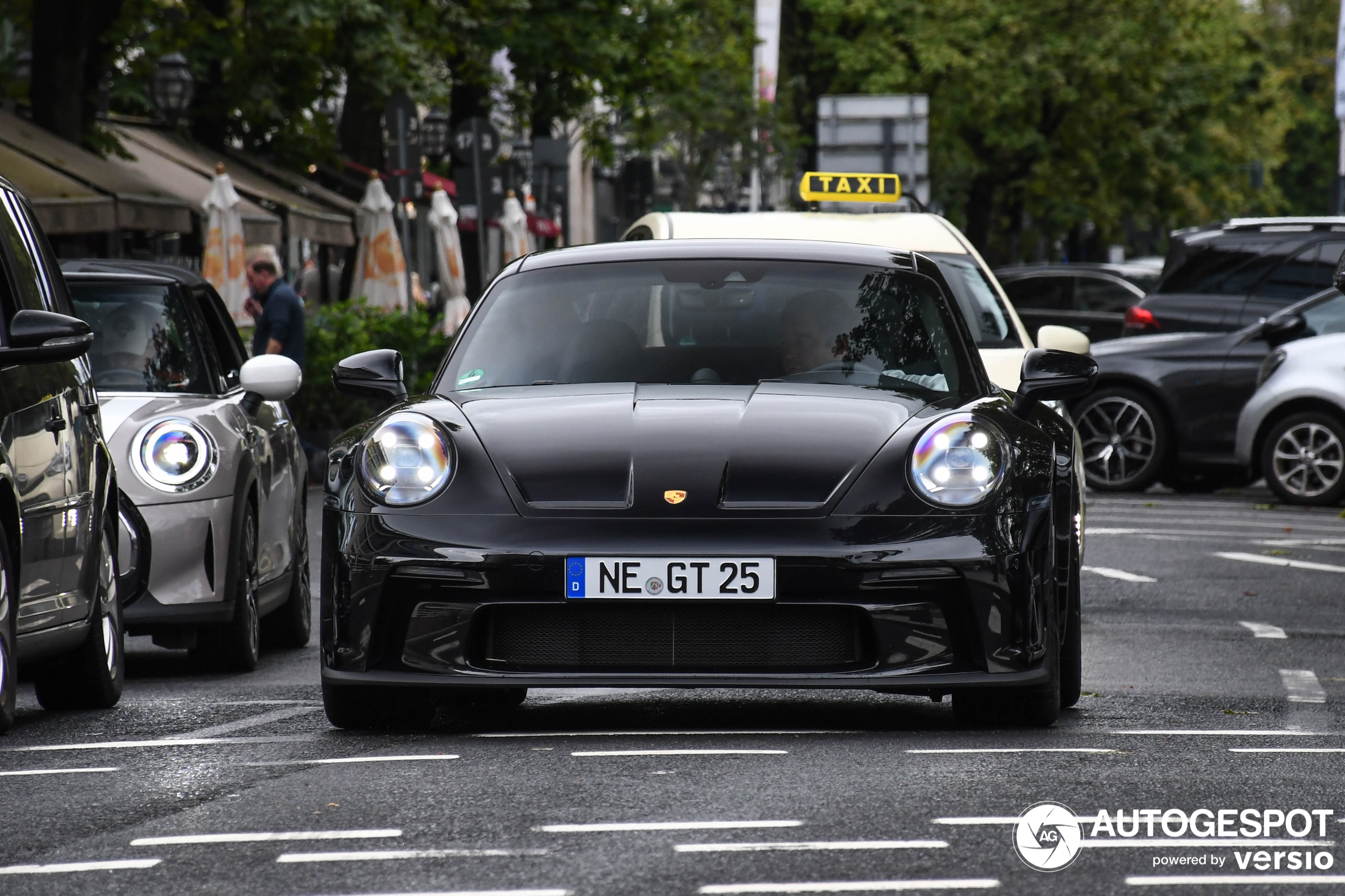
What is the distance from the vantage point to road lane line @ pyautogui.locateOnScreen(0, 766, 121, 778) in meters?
5.98

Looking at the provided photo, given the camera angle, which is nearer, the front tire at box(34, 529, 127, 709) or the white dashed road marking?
the front tire at box(34, 529, 127, 709)

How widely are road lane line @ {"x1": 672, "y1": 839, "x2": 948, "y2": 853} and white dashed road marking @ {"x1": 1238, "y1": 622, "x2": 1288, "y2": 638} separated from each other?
556 centimetres

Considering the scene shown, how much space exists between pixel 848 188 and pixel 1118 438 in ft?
12.4

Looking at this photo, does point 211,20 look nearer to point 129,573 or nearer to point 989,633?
point 129,573

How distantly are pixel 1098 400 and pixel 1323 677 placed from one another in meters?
11.0

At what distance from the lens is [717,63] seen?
168ft

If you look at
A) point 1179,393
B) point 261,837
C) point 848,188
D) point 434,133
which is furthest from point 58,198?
point 434,133

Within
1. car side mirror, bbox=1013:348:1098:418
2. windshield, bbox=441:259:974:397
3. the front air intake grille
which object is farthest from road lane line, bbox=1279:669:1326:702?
the front air intake grille

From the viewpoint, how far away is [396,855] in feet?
15.5

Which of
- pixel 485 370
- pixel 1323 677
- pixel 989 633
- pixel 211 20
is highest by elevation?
pixel 211 20

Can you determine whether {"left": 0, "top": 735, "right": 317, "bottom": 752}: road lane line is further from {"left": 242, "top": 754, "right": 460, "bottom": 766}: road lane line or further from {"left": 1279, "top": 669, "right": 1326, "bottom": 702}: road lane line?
{"left": 1279, "top": 669, "right": 1326, "bottom": 702}: road lane line

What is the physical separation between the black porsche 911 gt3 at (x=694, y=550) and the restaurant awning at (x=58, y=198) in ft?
46.2

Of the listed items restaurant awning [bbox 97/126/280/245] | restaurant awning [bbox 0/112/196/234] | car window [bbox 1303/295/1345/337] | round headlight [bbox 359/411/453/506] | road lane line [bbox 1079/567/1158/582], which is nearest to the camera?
round headlight [bbox 359/411/453/506]

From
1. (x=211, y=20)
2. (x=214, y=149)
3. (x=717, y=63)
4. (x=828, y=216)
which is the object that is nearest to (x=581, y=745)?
(x=828, y=216)
